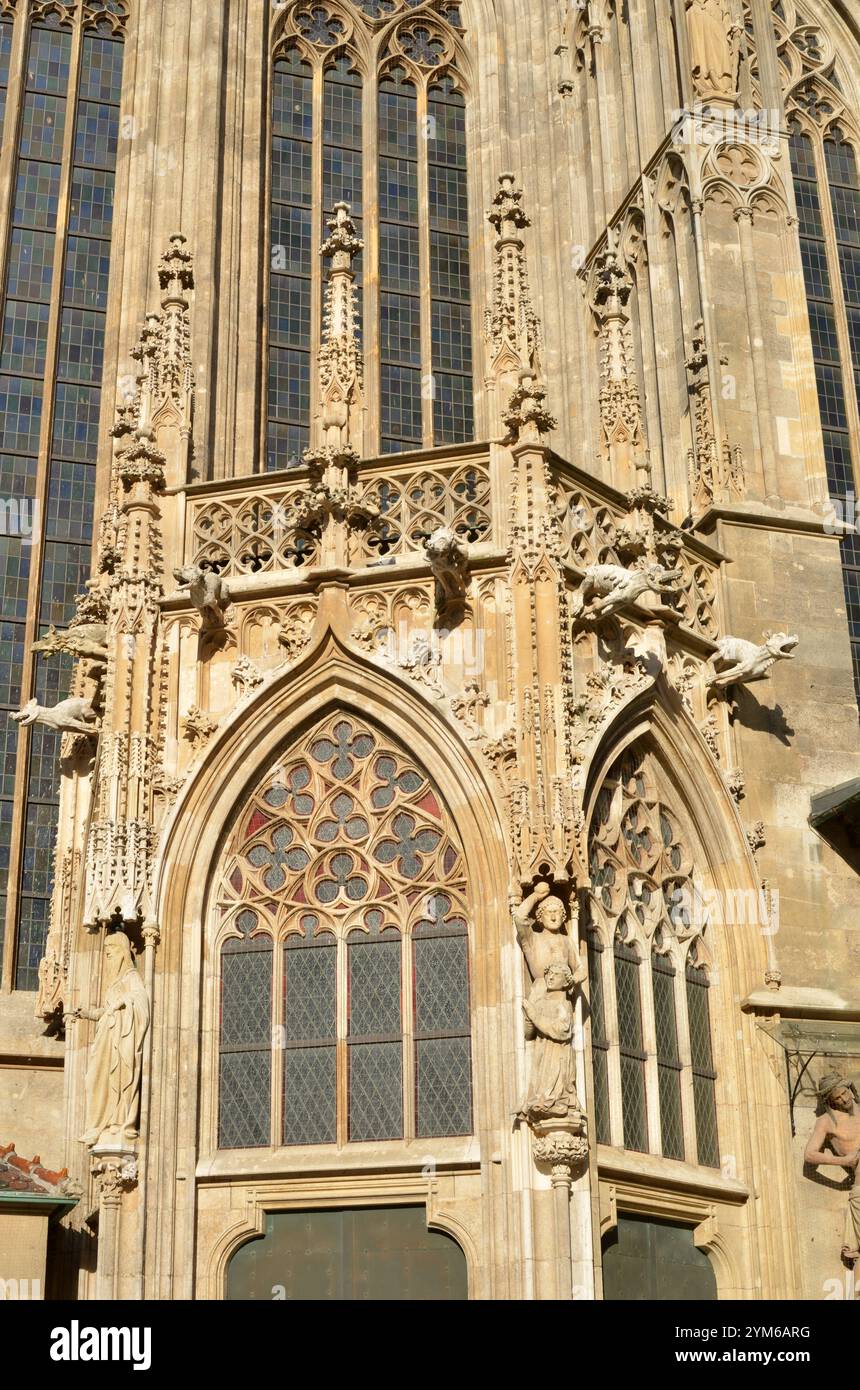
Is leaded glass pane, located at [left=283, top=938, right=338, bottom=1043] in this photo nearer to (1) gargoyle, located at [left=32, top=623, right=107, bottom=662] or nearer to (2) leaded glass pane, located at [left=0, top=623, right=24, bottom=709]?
(1) gargoyle, located at [left=32, top=623, right=107, bottom=662]

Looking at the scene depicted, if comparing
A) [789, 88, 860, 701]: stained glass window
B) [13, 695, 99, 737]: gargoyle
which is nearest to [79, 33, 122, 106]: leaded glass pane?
[789, 88, 860, 701]: stained glass window

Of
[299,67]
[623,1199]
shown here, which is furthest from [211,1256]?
[299,67]

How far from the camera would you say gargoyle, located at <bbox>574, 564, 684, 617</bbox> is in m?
18.9

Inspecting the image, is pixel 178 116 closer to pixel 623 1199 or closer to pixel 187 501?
pixel 187 501

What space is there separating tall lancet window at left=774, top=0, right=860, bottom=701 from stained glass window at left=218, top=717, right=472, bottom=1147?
7.96 meters

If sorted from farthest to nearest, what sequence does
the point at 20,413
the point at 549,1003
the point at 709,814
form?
the point at 20,413 → the point at 709,814 → the point at 549,1003

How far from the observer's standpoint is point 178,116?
2588 cm

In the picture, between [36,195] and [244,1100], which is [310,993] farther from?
[36,195]

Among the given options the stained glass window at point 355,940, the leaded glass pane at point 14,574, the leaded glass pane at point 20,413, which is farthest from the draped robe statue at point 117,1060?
the leaded glass pane at point 20,413

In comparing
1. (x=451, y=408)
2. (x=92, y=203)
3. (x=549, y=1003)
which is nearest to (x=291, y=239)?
(x=92, y=203)

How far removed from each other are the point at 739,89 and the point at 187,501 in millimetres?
8833

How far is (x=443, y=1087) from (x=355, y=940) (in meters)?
1.56

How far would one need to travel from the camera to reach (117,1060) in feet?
56.9

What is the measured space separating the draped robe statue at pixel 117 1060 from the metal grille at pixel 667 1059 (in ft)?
15.1
